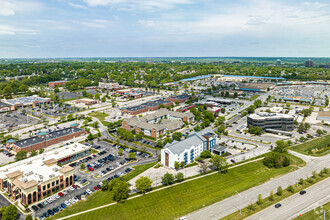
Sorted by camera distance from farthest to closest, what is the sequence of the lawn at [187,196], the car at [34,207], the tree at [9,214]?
the car at [34,207], the lawn at [187,196], the tree at [9,214]

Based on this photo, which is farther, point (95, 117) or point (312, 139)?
point (95, 117)

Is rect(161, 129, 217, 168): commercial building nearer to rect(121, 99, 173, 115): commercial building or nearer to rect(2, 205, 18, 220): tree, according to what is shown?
rect(2, 205, 18, 220): tree

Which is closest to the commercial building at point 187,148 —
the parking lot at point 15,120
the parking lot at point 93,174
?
the parking lot at point 93,174

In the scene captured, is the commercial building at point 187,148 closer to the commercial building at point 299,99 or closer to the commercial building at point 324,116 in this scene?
the commercial building at point 324,116

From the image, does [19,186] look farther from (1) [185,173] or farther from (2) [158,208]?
(1) [185,173]

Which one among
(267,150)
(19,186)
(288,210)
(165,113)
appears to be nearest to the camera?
(288,210)

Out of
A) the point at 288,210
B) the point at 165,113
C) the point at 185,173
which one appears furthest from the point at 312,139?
the point at 165,113

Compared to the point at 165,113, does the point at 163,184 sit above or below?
below
